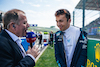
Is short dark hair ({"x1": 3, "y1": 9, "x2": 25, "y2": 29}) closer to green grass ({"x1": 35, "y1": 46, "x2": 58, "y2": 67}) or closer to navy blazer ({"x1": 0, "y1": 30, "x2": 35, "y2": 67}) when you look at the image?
navy blazer ({"x1": 0, "y1": 30, "x2": 35, "y2": 67})

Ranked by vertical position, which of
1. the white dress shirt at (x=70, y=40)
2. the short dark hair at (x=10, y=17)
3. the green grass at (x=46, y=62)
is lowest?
the green grass at (x=46, y=62)

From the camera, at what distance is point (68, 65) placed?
64.1 inches

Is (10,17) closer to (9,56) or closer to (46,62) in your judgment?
(9,56)

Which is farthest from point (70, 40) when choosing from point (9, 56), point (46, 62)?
point (46, 62)

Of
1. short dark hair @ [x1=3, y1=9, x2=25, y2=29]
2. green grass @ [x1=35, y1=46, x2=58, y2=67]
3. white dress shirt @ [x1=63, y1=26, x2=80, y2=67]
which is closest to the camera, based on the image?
short dark hair @ [x1=3, y1=9, x2=25, y2=29]

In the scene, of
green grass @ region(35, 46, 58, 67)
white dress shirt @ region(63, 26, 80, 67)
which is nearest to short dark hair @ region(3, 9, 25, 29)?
white dress shirt @ region(63, 26, 80, 67)

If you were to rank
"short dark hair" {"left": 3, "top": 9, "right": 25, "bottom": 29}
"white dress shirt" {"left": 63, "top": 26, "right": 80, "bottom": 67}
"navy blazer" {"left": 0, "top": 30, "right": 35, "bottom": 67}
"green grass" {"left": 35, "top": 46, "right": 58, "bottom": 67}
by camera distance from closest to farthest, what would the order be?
"navy blazer" {"left": 0, "top": 30, "right": 35, "bottom": 67}
"short dark hair" {"left": 3, "top": 9, "right": 25, "bottom": 29}
"white dress shirt" {"left": 63, "top": 26, "right": 80, "bottom": 67}
"green grass" {"left": 35, "top": 46, "right": 58, "bottom": 67}

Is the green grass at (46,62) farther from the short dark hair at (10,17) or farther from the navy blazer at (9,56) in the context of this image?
the short dark hair at (10,17)

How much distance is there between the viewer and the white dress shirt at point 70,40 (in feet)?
5.23

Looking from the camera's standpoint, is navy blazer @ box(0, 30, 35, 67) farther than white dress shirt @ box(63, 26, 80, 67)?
No

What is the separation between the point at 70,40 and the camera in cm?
162

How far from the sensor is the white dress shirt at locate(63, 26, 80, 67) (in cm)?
159

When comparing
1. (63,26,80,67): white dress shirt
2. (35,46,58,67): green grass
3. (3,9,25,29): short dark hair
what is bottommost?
(35,46,58,67): green grass

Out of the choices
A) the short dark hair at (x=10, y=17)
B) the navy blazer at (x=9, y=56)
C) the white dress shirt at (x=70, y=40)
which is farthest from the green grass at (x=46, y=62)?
the short dark hair at (x=10, y=17)
